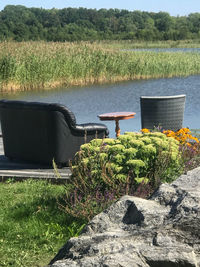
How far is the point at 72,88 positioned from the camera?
25.9 m

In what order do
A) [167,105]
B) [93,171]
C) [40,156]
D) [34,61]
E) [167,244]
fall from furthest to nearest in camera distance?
[34,61] → [167,105] → [40,156] → [93,171] → [167,244]

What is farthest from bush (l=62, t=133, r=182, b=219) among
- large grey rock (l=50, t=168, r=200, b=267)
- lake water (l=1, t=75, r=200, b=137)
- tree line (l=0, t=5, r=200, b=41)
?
tree line (l=0, t=5, r=200, b=41)

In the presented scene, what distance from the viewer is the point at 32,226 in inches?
216

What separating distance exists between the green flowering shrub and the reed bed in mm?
19051

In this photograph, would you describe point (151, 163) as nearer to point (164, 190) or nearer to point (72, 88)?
point (164, 190)

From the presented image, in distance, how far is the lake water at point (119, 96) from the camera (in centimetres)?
1714

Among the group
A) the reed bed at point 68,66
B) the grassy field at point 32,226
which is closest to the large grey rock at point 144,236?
the grassy field at point 32,226

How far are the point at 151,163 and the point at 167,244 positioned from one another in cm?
307

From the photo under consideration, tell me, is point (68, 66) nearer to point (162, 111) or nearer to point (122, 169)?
point (162, 111)

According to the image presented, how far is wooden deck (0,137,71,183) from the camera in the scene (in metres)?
7.61

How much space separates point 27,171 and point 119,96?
14666 mm

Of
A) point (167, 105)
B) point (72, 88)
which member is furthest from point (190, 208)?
point (72, 88)

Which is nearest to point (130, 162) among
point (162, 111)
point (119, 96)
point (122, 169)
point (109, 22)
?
point (122, 169)

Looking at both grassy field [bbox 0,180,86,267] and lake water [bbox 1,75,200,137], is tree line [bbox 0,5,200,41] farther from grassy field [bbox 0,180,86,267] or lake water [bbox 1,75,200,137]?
grassy field [bbox 0,180,86,267]
